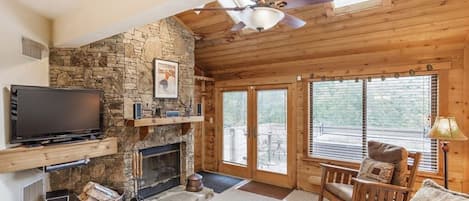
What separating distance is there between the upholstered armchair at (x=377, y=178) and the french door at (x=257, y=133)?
57.1 inches

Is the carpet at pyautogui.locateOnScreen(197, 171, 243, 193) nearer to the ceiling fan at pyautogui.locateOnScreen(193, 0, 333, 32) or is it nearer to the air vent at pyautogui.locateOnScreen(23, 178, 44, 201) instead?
the air vent at pyautogui.locateOnScreen(23, 178, 44, 201)

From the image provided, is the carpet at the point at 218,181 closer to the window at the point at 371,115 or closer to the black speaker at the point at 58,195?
the window at the point at 371,115

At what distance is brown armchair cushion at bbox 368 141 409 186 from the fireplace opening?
3.06 m

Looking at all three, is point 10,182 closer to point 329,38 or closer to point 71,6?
point 71,6

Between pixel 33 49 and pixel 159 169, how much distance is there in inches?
97.0

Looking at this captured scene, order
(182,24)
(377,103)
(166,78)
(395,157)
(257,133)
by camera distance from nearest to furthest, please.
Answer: (395,157)
(377,103)
(166,78)
(182,24)
(257,133)

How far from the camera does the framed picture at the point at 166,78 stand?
13.8 feet

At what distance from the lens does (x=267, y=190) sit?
4.86m

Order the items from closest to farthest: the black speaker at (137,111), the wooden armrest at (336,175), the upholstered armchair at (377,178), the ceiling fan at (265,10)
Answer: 1. the ceiling fan at (265,10)
2. the upholstered armchair at (377,178)
3. the wooden armrest at (336,175)
4. the black speaker at (137,111)

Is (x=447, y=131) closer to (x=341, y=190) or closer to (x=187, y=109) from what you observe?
(x=341, y=190)

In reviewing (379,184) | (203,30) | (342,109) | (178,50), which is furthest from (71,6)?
(342,109)

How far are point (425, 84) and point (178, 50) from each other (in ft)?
12.5

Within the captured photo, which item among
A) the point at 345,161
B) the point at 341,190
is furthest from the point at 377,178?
the point at 345,161

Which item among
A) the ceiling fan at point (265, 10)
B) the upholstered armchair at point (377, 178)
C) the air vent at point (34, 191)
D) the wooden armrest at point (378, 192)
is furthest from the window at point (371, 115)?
the air vent at point (34, 191)
